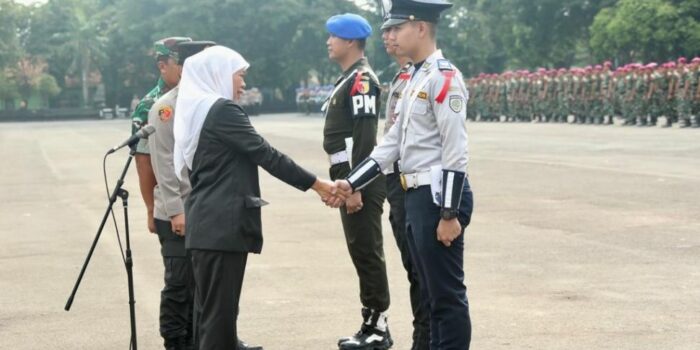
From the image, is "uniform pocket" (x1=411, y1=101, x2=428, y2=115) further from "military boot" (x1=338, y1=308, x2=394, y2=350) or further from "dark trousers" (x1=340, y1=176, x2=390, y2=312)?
"military boot" (x1=338, y1=308, x2=394, y2=350)

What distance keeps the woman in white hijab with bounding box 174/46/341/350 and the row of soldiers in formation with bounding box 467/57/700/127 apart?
27.6 metres

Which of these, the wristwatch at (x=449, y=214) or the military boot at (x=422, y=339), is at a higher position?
the wristwatch at (x=449, y=214)

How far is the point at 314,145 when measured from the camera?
3117 cm

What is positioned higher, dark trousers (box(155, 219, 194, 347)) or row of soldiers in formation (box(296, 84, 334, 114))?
dark trousers (box(155, 219, 194, 347))

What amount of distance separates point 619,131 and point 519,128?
21.4 feet

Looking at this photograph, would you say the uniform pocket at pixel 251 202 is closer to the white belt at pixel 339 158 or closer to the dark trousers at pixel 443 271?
the dark trousers at pixel 443 271

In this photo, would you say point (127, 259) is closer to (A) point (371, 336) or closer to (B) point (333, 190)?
(B) point (333, 190)

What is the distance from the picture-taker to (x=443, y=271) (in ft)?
17.1

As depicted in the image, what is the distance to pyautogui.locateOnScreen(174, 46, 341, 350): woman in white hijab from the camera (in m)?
5.20

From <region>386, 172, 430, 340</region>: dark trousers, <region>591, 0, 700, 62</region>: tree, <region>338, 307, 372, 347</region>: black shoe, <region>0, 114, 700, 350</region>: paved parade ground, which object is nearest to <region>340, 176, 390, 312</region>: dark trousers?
<region>338, 307, 372, 347</region>: black shoe

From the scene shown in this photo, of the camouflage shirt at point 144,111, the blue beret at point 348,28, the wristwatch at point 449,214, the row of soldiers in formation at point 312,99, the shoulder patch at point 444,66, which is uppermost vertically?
the blue beret at point 348,28

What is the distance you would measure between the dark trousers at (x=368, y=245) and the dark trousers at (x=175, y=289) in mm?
1043

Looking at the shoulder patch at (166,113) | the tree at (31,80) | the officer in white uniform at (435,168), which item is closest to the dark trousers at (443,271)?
the officer in white uniform at (435,168)

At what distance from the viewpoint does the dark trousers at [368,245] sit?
6922mm
